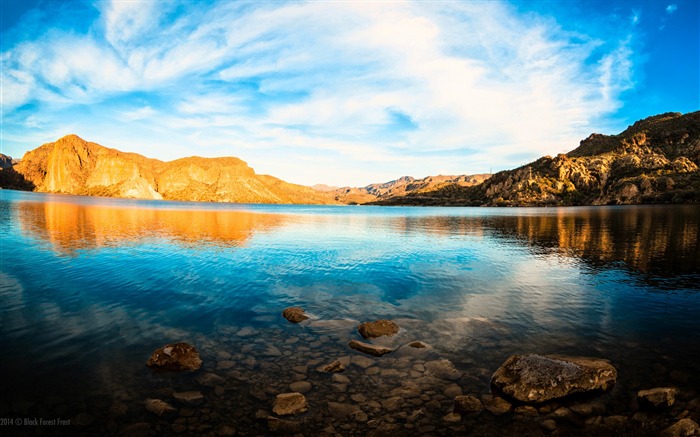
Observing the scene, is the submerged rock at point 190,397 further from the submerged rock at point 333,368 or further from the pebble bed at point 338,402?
the submerged rock at point 333,368

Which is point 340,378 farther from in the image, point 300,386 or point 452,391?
point 452,391

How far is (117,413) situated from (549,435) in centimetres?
1268

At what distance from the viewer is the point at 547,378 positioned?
37.1ft

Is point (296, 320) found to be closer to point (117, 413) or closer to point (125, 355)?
point (125, 355)

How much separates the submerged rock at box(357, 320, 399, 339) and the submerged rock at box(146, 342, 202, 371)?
24.9ft

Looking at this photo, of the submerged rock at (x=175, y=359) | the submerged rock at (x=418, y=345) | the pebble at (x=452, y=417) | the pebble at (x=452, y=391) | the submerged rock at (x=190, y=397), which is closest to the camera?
the pebble at (x=452, y=417)

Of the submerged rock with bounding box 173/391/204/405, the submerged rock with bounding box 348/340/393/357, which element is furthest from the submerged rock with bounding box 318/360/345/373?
the submerged rock with bounding box 173/391/204/405

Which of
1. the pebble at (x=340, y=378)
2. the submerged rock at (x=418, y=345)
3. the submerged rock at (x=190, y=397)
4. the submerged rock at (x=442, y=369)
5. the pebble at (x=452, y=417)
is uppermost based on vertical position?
the submerged rock at (x=190, y=397)

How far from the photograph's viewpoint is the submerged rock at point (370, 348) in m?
14.6

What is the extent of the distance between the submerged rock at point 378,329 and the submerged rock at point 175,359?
24.9ft

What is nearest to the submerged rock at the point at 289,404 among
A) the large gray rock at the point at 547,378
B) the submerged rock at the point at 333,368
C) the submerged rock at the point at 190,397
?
the submerged rock at the point at 333,368

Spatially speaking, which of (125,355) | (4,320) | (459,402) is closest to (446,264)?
(459,402)

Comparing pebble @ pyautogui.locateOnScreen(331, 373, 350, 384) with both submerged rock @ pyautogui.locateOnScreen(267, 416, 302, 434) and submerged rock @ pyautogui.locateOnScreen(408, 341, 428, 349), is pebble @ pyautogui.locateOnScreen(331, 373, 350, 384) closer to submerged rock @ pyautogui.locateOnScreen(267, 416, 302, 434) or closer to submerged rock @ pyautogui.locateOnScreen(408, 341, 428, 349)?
submerged rock @ pyautogui.locateOnScreen(267, 416, 302, 434)

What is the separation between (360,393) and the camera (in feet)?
37.4
